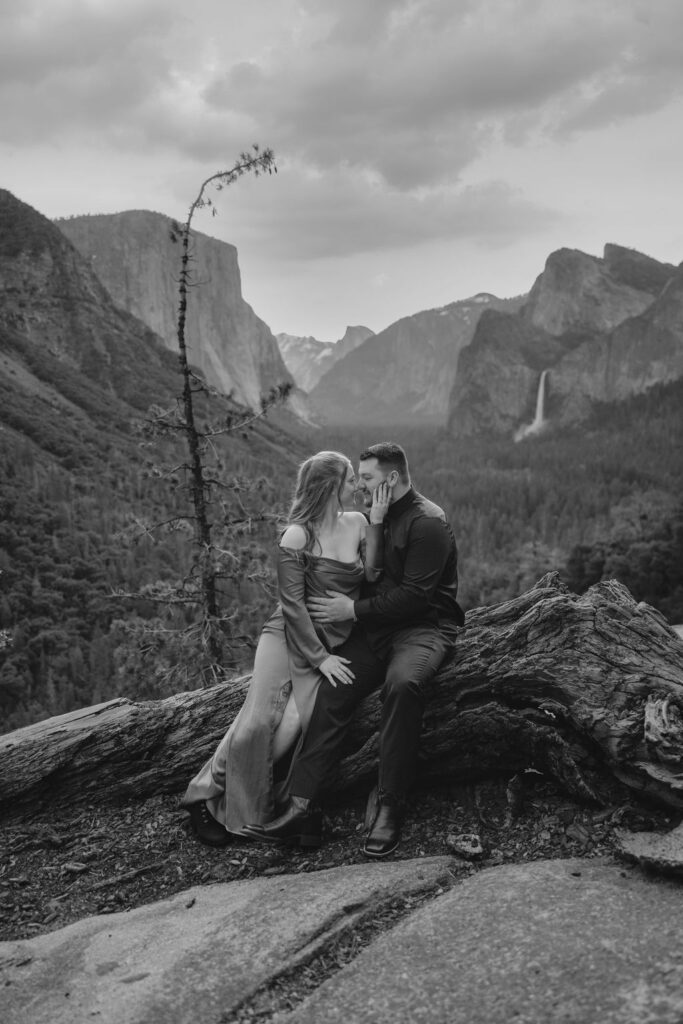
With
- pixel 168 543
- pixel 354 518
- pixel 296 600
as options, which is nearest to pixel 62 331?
pixel 168 543

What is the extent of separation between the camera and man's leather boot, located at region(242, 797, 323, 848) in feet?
21.5

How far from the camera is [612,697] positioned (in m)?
6.48

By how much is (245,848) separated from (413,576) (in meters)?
2.96

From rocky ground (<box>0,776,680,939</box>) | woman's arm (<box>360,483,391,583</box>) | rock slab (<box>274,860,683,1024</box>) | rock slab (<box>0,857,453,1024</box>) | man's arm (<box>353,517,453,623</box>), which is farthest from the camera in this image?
woman's arm (<box>360,483,391,583</box>)

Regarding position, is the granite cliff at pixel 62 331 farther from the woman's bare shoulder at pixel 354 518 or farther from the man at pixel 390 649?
the man at pixel 390 649

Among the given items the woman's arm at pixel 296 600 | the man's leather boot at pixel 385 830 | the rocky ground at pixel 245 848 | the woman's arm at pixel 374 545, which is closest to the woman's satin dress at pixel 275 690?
the woman's arm at pixel 296 600

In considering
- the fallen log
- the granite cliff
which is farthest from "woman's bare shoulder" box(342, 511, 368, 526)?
the granite cliff

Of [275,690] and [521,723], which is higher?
[275,690]

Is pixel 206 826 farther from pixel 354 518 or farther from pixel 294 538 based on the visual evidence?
pixel 354 518

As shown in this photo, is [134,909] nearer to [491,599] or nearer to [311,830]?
[311,830]

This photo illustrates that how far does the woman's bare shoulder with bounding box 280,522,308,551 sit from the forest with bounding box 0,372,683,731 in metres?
8.33

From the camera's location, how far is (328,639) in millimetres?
6953

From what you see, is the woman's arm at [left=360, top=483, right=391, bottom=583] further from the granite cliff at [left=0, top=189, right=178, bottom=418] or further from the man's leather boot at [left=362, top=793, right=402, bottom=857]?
the granite cliff at [left=0, top=189, right=178, bottom=418]

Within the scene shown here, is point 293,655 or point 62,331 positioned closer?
point 293,655
